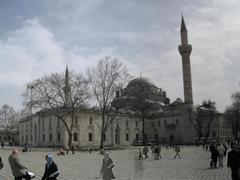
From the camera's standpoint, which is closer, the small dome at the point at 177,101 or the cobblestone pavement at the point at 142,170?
the cobblestone pavement at the point at 142,170

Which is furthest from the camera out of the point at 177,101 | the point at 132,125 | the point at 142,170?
the point at 177,101

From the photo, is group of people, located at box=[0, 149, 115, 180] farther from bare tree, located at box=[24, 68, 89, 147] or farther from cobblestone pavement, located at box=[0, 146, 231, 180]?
bare tree, located at box=[24, 68, 89, 147]

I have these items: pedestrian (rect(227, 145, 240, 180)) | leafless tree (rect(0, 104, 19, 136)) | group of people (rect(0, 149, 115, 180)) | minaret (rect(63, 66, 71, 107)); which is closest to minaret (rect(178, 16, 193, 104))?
minaret (rect(63, 66, 71, 107))

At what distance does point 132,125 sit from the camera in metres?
84.2

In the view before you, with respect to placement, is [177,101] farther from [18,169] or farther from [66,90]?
[18,169]

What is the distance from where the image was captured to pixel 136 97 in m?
67.8

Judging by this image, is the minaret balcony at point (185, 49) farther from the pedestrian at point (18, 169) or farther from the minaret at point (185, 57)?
the pedestrian at point (18, 169)

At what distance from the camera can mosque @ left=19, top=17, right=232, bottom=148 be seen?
227 feet

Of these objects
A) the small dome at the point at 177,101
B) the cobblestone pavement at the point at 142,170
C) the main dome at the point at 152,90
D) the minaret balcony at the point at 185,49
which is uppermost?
the minaret balcony at the point at 185,49

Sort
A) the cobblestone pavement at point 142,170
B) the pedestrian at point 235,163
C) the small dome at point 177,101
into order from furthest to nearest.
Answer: the small dome at point 177,101 < the cobblestone pavement at point 142,170 < the pedestrian at point 235,163

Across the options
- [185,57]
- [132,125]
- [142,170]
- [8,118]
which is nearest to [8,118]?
[8,118]

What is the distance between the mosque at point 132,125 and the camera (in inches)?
2719

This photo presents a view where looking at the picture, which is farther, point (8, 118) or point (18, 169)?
point (8, 118)

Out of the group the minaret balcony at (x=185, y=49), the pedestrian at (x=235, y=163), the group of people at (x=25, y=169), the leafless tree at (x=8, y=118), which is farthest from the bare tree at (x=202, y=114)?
the group of people at (x=25, y=169)
